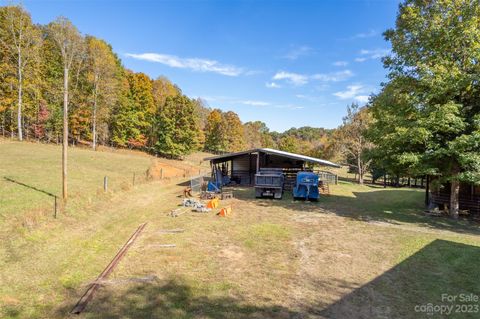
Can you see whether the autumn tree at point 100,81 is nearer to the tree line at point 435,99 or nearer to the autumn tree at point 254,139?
the tree line at point 435,99

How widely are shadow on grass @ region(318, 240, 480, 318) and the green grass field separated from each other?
4 cm

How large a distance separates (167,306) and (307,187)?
17.0m

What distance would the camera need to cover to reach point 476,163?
14117mm

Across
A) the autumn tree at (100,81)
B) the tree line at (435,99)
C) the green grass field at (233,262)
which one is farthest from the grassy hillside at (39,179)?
the tree line at (435,99)

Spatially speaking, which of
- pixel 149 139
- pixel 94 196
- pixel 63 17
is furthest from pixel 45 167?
pixel 149 139

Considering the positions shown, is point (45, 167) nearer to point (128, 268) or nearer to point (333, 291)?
point (128, 268)

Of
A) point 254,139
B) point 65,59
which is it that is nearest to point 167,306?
point 65,59

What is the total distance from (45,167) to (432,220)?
29502 mm

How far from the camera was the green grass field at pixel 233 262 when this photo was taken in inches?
273

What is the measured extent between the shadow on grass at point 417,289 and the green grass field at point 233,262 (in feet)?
0.12

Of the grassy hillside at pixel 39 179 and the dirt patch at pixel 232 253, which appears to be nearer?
the dirt patch at pixel 232 253

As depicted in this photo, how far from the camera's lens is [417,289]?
25.7 ft

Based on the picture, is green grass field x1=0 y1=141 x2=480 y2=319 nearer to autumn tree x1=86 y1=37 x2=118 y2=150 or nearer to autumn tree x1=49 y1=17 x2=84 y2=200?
autumn tree x1=49 y1=17 x2=84 y2=200

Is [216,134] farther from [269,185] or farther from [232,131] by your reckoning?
[269,185]
